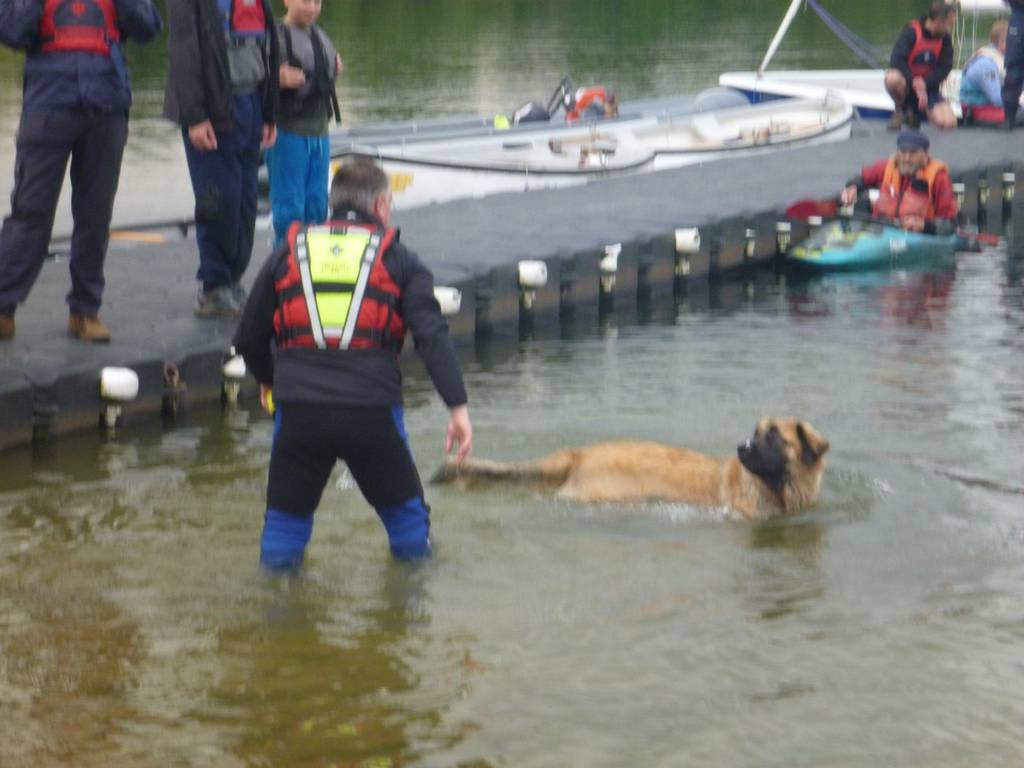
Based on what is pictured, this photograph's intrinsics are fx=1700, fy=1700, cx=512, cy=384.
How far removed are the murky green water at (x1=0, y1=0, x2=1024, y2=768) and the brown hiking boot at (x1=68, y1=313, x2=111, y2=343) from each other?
24.4 inches

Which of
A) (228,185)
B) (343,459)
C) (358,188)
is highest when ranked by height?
(358,188)

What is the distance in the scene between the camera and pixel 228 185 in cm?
943

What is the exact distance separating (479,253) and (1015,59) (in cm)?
1036

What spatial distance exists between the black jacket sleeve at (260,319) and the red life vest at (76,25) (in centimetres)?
312

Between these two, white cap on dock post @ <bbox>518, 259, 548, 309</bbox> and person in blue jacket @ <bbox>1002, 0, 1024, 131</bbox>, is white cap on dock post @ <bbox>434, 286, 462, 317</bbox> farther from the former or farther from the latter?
person in blue jacket @ <bbox>1002, 0, 1024, 131</bbox>

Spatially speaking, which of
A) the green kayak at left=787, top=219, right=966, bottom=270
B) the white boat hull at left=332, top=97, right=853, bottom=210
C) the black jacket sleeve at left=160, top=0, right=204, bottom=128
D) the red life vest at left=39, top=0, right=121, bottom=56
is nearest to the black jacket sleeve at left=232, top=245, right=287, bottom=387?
the red life vest at left=39, top=0, right=121, bottom=56

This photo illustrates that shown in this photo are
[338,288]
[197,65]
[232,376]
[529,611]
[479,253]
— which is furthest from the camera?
[479,253]

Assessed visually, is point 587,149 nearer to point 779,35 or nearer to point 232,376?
point 779,35

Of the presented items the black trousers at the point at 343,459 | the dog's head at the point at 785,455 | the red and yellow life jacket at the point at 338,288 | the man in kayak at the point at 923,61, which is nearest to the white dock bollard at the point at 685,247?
the dog's head at the point at 785,455

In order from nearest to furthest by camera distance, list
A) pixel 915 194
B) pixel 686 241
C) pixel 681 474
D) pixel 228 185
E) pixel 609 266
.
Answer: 1. pixel 681 474
2. pixel 228 185
3. pixel 609 266
4. pixel 686 241
5. pixel 915 194

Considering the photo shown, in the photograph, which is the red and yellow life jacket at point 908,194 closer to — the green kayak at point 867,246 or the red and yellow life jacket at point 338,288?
the green kayak at point 867,246

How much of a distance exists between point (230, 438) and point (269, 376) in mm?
3052

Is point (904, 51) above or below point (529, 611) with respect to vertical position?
above

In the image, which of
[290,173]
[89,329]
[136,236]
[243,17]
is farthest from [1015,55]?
[89,329]
